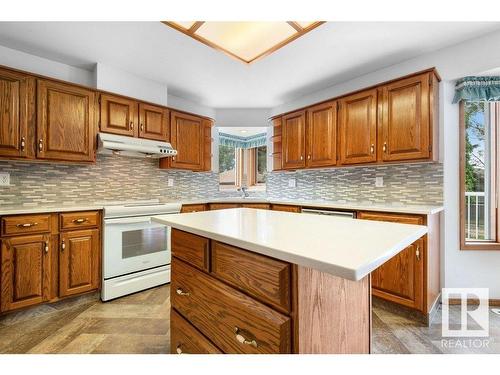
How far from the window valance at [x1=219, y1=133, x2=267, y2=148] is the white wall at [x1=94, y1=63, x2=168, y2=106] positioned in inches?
50.4

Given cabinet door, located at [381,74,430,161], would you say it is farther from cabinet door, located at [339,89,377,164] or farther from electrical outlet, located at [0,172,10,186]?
electrical outlet, located at [0,172,10,186]

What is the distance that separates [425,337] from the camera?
1.80 meters

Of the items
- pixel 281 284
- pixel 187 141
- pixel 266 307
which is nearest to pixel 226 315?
pixel 266 307

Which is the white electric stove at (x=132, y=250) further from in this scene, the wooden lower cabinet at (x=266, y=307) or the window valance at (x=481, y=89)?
the window valance at (x=481, y=89)

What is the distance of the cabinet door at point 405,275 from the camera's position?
1966 millimetres

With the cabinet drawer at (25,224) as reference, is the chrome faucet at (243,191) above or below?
above

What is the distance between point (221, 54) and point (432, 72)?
6.52 feet

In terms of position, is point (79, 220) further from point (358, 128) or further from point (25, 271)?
point (358, 128)

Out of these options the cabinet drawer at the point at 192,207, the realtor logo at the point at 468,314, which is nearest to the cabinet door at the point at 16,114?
the cabinet drawer at the point at 192,207

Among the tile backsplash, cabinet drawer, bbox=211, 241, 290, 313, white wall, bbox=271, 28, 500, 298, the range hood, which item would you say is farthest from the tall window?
the range hood

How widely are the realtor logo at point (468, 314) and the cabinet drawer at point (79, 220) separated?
319 cm

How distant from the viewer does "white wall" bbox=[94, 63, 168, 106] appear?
2693mm

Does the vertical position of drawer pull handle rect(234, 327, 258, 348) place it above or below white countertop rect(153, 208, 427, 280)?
below

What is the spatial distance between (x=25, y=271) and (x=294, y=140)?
3.17 metres
